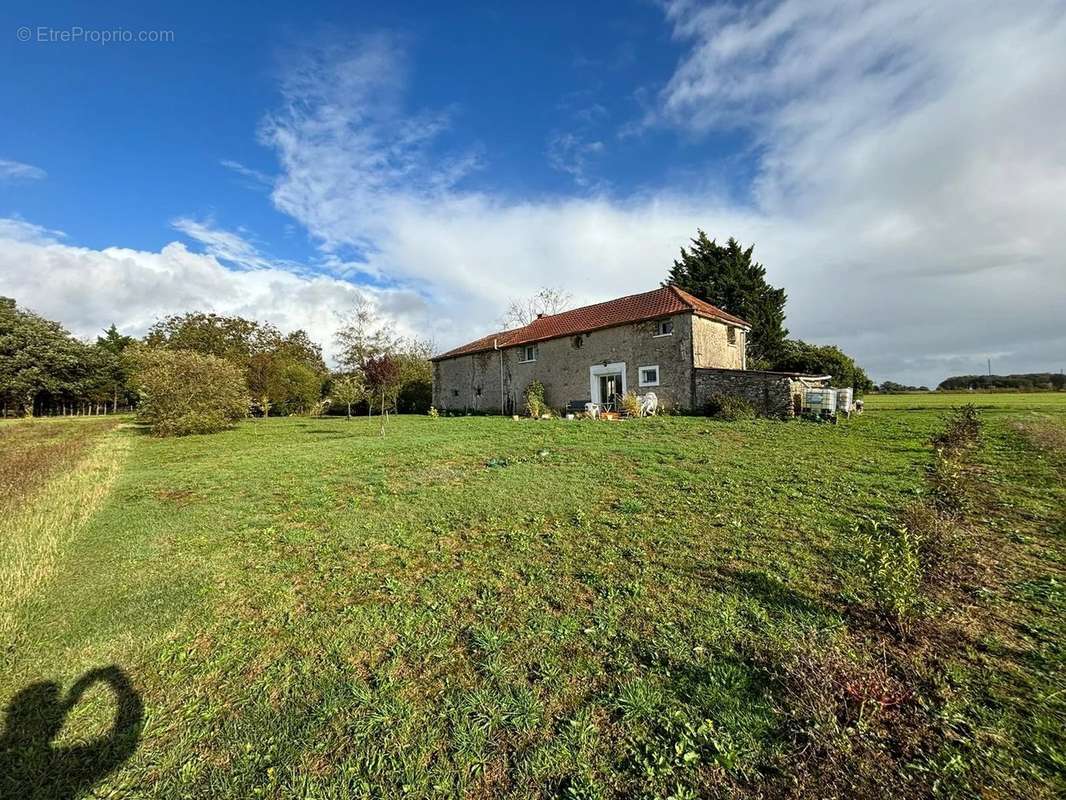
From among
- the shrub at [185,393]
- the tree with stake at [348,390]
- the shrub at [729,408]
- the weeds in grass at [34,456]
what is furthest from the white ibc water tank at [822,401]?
the shrub at [185,393]

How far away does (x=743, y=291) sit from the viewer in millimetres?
32781

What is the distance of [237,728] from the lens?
8.13ft

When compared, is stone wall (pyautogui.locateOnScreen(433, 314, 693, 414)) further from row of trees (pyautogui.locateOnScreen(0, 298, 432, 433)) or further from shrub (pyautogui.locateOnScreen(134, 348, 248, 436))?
shrub (pyautogui.locateOnScreen(134, 348, 248, 436))

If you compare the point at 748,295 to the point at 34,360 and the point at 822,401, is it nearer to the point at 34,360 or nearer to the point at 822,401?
the point at 822,401

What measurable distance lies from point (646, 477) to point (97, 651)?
6.69 metres

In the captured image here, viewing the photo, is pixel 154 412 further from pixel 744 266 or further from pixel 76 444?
pixel 744 266

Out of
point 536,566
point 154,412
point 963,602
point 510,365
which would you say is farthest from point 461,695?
point 510,365

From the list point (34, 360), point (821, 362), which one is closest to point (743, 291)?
point (821, 362)

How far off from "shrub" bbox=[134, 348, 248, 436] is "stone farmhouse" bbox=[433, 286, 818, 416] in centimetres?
1358

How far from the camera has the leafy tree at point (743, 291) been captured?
32.7 m

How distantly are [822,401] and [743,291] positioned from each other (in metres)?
20.5

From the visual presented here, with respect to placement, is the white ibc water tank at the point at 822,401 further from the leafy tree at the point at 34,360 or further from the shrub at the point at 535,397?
the leafy tree at the point at 34,360

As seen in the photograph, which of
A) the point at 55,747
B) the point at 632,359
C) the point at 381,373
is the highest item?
the point at 632,359

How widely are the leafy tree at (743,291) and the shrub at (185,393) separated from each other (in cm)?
3024
